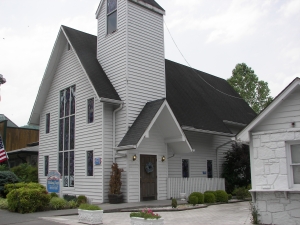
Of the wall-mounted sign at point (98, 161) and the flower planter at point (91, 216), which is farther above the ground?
the wall-mounted sign at point (98, 161)

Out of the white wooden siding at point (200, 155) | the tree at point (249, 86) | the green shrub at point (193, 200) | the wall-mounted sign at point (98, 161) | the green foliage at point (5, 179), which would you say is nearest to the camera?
the green shrub at point (193, 200)

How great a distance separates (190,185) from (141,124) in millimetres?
4926

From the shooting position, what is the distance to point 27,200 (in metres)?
13.7

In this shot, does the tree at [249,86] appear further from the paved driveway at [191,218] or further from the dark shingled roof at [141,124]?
the paved driveway at [191,218]

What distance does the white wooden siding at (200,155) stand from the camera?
19.7m

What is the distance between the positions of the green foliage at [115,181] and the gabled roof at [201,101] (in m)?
4.60

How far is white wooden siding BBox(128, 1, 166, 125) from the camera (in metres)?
17.7

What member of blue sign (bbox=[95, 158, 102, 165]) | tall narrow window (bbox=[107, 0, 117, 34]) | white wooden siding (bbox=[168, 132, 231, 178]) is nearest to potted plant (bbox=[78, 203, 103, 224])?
blue sign (bbox=[95, 158, 102, 165])

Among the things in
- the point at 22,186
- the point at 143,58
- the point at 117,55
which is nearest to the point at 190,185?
the point at 143,58

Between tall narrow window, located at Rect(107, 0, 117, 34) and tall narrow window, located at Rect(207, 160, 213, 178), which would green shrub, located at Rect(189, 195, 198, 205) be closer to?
tall narrow window, located at Rect(207, 160, 213, 178)

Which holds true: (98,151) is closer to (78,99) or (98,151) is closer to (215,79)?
(78,99)

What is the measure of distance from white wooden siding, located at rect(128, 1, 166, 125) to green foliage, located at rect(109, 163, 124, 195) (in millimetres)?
2327

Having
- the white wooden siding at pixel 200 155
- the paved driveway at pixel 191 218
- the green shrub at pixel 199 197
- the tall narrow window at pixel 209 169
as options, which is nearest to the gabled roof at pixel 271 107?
the paved driveway at pixel 191 218

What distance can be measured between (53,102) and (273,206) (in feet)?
49.8
